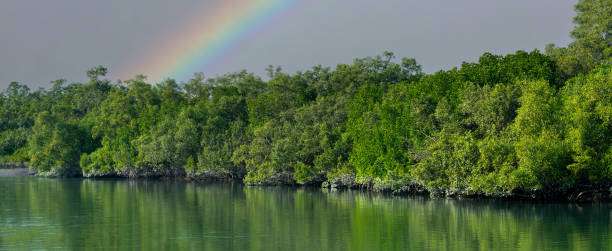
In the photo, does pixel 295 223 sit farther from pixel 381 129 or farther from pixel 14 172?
pixel 14 172

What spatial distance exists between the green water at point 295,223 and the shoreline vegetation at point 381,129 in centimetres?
224

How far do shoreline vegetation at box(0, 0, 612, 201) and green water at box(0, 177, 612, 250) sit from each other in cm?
224

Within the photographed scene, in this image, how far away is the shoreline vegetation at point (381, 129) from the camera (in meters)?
49.4

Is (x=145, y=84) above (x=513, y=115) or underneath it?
above

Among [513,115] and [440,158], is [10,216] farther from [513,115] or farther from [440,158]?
[513,115]

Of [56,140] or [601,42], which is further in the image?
[56,140]

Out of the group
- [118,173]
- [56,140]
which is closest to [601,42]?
[118,173]

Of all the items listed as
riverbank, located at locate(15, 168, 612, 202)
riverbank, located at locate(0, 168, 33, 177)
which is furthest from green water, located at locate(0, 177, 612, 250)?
riverbank, located at locate(0, 168, 33, 177)

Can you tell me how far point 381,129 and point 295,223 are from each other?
20.6m

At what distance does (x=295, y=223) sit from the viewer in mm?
43031

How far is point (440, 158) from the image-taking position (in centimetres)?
5403

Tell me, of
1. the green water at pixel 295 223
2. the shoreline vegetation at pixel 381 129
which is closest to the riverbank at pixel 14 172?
the shoreline vegetation at pixel 381 129

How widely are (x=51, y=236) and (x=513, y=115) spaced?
29.4 meters

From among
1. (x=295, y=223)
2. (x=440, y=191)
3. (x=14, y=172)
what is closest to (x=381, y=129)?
(x=440, y=191)
